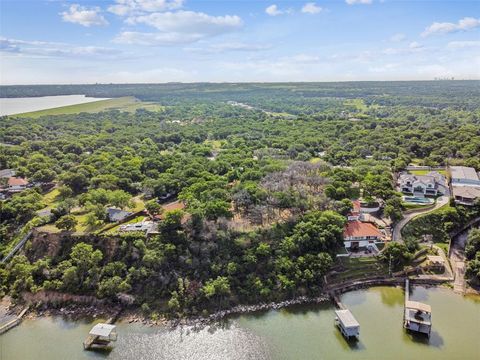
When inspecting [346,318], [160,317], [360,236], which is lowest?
[160,317]

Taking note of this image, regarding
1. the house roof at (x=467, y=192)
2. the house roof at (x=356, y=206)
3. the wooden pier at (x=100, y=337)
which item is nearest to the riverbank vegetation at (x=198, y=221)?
the house roof at (x=356, y=206)

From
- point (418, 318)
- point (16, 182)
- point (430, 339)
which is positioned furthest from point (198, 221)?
point (16, 182)

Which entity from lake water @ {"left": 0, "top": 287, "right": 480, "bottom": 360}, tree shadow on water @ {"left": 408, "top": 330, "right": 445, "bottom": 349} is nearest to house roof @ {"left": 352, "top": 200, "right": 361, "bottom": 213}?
lake water @ {"left": 0, "top": 287, "right": 480, "bottom": 360}

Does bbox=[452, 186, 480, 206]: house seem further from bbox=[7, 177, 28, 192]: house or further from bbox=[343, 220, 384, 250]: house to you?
bbox=[7, 177, 28, 192]: house

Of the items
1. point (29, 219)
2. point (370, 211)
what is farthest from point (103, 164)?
point (370, 211)

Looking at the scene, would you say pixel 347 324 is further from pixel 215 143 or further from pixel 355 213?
pixel 215 143

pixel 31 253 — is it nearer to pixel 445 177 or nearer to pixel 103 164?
pixel 103 164

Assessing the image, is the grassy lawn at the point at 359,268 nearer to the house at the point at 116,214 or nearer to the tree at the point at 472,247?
the tree at the point at 472,247
